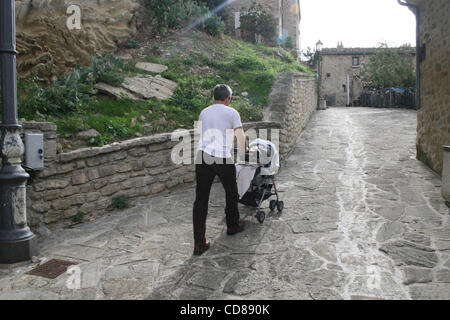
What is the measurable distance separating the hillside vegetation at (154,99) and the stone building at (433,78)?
356 cm

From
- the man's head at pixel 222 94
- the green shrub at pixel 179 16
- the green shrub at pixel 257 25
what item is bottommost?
the man's head at pixel 222 94

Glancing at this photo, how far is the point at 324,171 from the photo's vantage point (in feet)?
25.8

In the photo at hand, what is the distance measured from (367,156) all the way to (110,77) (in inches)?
242

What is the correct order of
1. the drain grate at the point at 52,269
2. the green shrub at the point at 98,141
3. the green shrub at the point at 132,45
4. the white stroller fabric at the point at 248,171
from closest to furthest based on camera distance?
the drain grate at the point at 52,269 → the white stroller fabric at the point at 248,171 → the green shrub at the point at 98,141 → the green shrub at the point at 132,45

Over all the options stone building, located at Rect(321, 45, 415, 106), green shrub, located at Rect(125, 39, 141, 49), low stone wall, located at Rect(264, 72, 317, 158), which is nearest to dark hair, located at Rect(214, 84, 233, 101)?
low stone wall, located at Rect(264, 72, 317, 158)

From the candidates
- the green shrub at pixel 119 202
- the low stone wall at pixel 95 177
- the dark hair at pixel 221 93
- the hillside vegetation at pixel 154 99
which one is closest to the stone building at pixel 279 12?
the hillside vegetation at pixel 154 99

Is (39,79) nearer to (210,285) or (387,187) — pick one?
(210,285)

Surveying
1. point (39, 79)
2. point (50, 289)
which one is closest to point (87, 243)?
point (50, 289)

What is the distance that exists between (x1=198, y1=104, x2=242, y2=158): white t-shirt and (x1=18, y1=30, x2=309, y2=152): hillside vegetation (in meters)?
2.30

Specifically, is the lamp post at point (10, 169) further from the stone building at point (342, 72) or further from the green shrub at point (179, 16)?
the stone building at point (342, 72)

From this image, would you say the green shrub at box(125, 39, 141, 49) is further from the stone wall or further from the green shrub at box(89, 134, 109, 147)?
the stone wall

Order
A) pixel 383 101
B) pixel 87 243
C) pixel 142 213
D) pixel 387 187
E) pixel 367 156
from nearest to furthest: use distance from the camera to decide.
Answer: pixel 87 243, pixel 142 213, pixel 387 187, pixel 367 156, pixel 383 101

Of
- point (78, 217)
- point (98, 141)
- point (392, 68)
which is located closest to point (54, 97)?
point (98, 141)

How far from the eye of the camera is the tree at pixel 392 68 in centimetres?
2572
